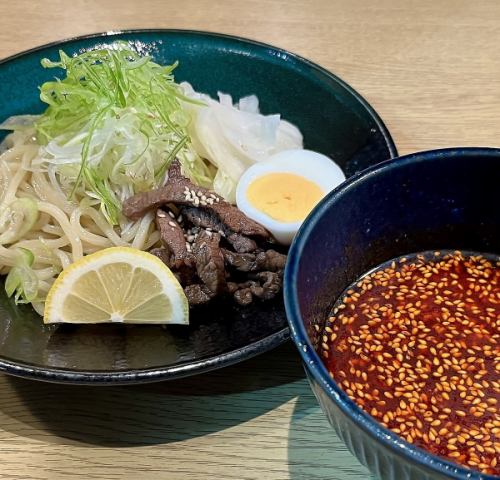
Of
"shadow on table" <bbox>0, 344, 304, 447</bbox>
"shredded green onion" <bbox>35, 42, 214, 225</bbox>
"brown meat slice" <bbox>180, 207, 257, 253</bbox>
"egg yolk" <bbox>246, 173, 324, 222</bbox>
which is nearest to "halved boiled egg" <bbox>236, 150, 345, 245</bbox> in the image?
"egg yolk" <bbox>246, 173, 324, 222</bbox>

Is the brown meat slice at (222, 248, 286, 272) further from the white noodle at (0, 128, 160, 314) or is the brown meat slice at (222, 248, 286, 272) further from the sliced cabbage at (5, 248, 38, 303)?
the sliced cabbage at (5, 248, 38, 303)

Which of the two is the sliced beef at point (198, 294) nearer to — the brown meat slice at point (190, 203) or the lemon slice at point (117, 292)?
the lemon slice at point (117, 292)

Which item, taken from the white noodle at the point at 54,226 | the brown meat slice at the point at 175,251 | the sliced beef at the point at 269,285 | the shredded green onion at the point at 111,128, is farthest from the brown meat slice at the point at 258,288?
Result: the shredded green onion at the point at 111,128

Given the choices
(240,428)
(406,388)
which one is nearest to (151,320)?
(240,428)

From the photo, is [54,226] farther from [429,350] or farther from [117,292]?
[429,350]

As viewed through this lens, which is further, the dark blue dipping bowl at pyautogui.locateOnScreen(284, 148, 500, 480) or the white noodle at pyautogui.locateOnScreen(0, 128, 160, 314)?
the white noodle at pyautogui.locateOnScreen(0, 128, 160, 314)

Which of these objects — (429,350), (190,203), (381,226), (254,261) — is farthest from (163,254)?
(429,350)

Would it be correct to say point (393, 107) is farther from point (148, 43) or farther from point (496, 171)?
point (496, 171)
